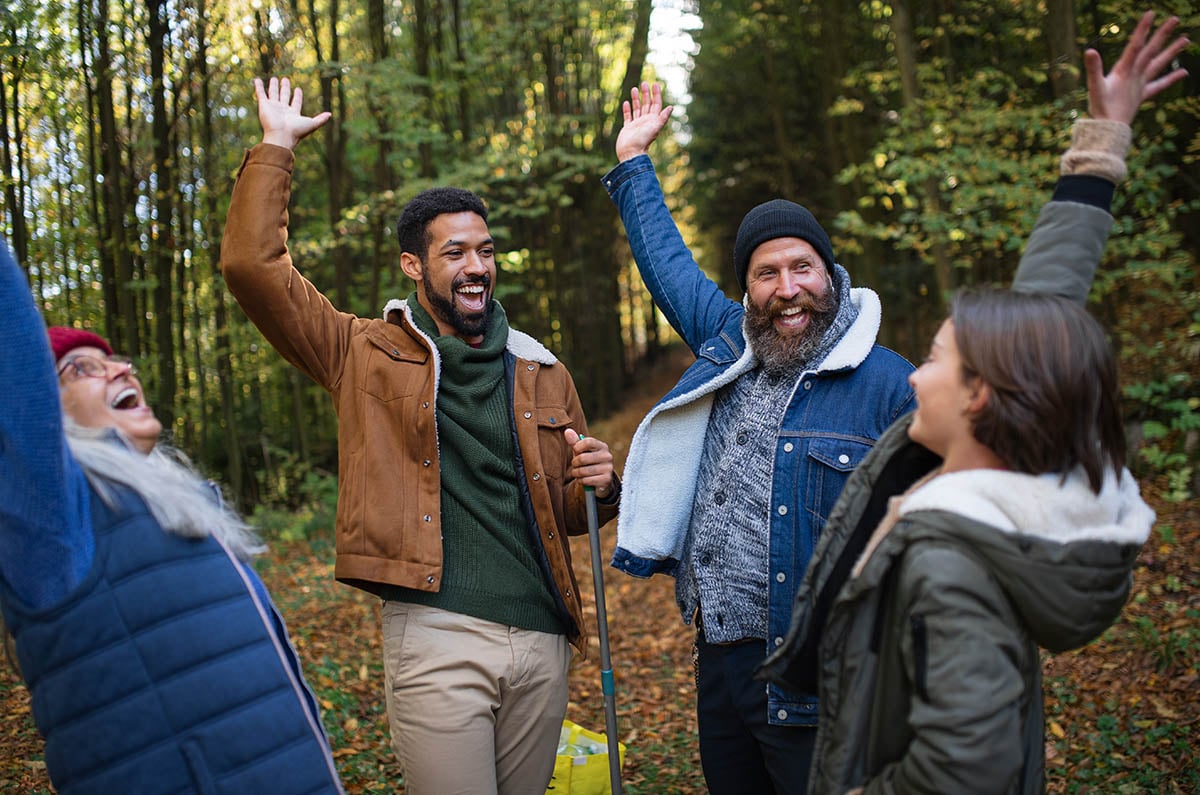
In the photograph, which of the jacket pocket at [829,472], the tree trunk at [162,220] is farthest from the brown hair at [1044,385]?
the tree trunk at [162,220]

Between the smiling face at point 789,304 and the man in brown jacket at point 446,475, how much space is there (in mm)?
786

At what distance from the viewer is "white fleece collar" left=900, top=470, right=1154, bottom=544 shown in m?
1.92

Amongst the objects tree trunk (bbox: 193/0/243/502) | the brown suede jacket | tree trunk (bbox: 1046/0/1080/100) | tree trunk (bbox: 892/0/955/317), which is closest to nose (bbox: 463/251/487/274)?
the brown suede jacket

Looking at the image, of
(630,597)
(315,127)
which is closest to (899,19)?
(630,597)

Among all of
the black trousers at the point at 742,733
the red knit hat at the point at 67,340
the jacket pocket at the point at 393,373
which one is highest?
the red knit hat at the point at 67,340

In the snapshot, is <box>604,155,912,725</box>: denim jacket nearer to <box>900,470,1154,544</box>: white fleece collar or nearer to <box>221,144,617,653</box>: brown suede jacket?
→ <box>221,144,617,653</box>: brown suede jacket

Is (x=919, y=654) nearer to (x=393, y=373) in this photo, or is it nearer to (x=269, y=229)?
(x=393, y=373)

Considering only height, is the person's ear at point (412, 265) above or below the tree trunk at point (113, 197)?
below

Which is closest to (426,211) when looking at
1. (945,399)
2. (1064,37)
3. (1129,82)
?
(945,399)

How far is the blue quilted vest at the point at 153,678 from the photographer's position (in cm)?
201

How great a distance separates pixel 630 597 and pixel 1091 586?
27.8ft

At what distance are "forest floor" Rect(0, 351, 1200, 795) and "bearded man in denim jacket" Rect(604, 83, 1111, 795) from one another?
275cm

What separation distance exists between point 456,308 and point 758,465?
4.29 feet

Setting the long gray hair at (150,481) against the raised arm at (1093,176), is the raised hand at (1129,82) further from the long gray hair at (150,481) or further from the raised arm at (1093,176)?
the long gray hair at (150,481)
